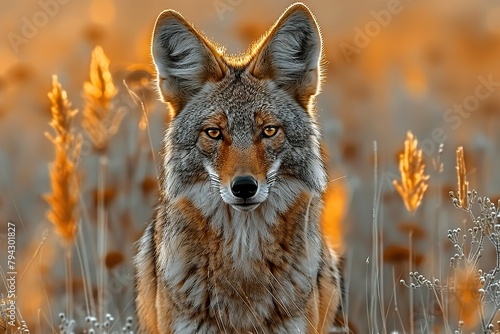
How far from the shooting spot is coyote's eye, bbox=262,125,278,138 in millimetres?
5262

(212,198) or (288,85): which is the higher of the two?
(288,85)

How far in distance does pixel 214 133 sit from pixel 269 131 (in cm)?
33

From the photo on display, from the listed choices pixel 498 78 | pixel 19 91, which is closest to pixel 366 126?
pixel 498 78

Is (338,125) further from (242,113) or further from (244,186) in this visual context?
(244,186)

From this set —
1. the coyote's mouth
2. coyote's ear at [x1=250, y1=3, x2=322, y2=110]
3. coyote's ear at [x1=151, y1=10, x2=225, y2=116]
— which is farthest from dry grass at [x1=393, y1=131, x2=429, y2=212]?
coyote's ear at [x1=151, y1=10, x2=225, y2=116]

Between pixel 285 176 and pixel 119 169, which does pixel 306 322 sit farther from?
pixel 119 169

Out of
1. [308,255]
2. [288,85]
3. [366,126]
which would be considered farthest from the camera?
[366,126]

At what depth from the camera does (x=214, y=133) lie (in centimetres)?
530

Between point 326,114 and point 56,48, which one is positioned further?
point 56,48

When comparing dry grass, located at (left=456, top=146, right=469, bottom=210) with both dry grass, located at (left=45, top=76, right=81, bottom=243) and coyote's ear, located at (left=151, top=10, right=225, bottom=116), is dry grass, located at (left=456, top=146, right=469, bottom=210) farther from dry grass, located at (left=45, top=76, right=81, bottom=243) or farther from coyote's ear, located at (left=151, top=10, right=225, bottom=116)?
dry grass, located at (left=45, top=76, right=81, bottom=243)

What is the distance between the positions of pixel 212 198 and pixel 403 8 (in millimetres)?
8783

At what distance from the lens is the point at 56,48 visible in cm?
1164

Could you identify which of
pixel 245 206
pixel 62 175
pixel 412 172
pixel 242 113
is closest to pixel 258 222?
pixel 245 206

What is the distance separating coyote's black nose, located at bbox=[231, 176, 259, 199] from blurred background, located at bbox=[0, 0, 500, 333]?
1.17 m
